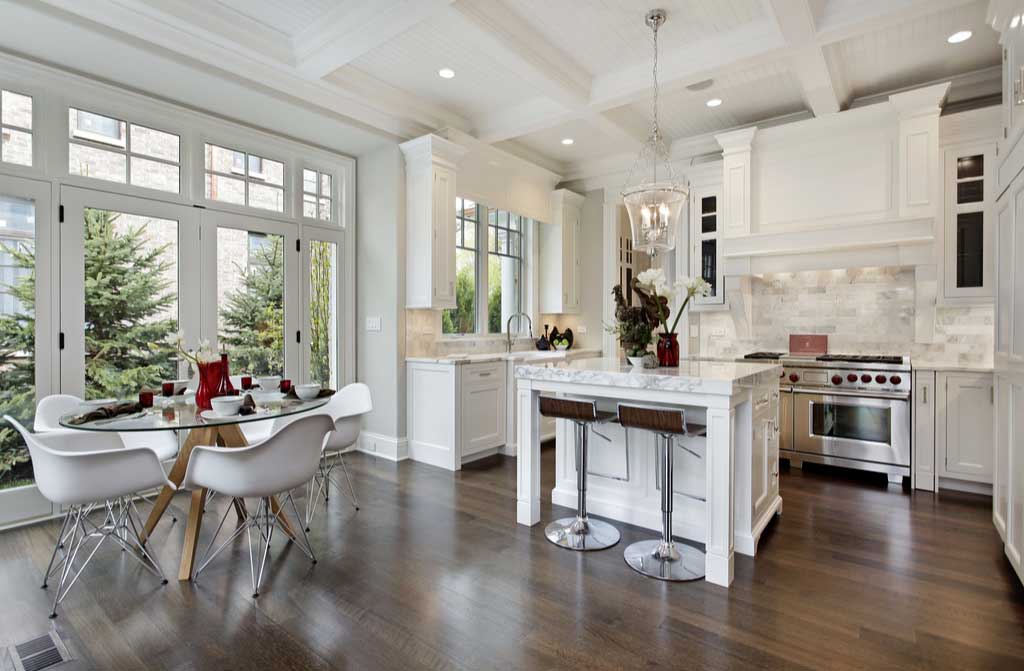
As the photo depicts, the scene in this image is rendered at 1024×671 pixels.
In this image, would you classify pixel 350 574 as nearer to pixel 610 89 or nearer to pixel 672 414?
pixel 672 414

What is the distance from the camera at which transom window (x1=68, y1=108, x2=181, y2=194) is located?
3.26m

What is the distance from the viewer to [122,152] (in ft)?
11.3

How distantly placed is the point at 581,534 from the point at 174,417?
213 centimetres

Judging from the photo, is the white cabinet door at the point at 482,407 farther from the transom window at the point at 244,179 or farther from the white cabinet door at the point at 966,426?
the white cabinet door at the point at 966,426

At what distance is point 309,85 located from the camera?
3.68 m

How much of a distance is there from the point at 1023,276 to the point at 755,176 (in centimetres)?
265

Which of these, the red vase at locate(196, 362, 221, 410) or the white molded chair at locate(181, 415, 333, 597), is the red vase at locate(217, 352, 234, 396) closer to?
the red vase at locate(196, 362, 221, 410)

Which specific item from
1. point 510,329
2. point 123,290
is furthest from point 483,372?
point 123,290

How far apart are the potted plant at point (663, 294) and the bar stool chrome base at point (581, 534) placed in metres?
1.00

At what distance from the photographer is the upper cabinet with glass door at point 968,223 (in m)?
3.76

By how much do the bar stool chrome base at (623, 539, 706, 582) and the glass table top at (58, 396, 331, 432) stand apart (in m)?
1.83

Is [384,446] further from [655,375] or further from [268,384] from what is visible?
[655,375]

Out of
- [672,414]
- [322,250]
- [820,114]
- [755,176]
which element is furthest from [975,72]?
[322,250]

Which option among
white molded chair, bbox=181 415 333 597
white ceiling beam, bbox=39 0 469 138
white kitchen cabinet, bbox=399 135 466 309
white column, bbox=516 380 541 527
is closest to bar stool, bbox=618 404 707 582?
white column, bbox=516 380 541 527
